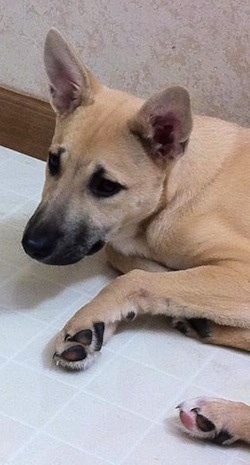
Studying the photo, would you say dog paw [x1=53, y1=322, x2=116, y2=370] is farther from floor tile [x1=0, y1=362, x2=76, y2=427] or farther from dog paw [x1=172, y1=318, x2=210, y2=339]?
dog paw [x1=172, y1=318, x2=210, y2=339]

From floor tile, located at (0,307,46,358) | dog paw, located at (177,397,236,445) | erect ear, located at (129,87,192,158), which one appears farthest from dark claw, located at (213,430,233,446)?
erect ear, located at (129,87,192,158)

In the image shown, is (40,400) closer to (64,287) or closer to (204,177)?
(64,287)

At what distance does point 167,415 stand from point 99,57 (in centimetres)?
118

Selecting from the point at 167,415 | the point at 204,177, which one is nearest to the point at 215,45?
the point at 204,177

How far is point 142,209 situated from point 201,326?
0.29 metres

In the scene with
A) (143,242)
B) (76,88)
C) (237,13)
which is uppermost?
(237,13)

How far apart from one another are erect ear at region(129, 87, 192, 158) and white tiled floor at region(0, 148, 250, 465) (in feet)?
1.35

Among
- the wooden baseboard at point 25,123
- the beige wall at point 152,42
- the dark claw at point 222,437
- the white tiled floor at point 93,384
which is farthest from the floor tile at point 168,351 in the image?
the wooden baseboard at point 25,123

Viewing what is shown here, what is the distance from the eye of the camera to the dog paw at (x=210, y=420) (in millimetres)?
1695

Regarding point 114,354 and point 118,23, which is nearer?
point 114,354

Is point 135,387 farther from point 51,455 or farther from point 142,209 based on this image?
point 142,209

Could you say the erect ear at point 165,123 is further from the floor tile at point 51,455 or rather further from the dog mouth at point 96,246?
the floor tile at point 51,455

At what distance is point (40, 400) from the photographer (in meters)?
1.79

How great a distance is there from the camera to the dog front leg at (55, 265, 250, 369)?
1921 mm
